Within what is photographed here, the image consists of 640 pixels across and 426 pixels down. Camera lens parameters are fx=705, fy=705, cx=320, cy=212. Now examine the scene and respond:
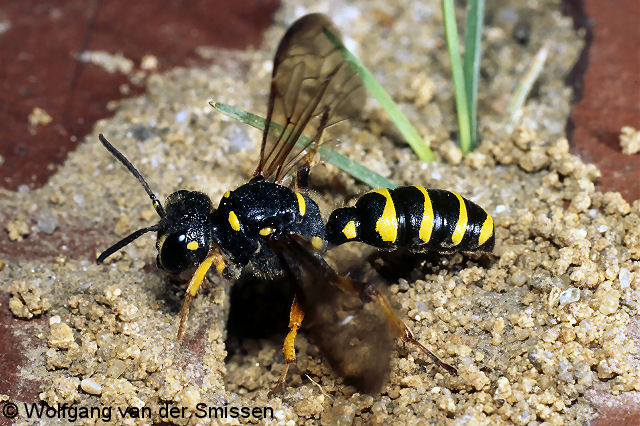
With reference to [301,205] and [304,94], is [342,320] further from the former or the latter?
[304,94]

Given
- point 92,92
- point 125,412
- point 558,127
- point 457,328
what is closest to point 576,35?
point 558,127

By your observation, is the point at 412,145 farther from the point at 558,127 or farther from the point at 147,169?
the point at 147,169

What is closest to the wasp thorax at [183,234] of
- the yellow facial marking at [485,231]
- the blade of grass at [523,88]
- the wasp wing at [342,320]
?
the wasp wing at [342,320]

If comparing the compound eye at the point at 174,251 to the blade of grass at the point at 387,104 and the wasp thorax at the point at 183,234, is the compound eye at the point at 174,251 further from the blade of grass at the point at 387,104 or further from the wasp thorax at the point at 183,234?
the blade of grass at the point at 387,104

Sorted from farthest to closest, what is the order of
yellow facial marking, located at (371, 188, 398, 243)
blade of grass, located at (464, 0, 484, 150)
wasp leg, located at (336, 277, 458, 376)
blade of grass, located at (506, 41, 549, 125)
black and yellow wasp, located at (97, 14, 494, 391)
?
blade of grass, located at (506, 41, 549, 125), blade of grass, located at (464, 0, 484, 150), yellow facial marking, located at (371, 188, 398, 243), black and yellow wasp, located at (97, 14, 494, 391), wasp leg, located at (336, 277, 458, 376)

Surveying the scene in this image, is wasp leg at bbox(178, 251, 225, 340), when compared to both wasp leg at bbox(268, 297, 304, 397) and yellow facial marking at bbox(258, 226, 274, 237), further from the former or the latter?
wasp leg at bbox(268, 297, 304, 397)

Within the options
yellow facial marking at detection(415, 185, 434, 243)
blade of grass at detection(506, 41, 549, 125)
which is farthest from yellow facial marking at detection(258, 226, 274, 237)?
blade of grass at detection(506, 41, 549, 125)
